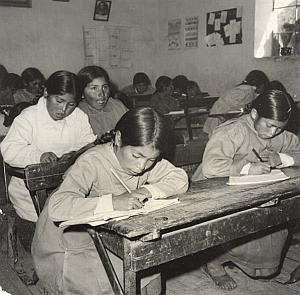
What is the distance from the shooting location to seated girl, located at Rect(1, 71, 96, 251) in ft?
8.53

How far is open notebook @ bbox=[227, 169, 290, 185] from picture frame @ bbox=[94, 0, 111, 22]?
6.02 meters

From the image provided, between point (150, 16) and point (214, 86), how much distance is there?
207cm

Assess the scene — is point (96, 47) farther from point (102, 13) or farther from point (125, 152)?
point (125, 152)

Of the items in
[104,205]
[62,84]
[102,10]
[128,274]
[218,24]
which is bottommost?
[128,274]

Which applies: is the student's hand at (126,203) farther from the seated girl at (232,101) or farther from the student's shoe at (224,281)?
the seated girl at (232,101)

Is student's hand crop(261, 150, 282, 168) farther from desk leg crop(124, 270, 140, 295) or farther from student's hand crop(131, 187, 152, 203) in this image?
desk leg crop(124, 270, 140, 295)

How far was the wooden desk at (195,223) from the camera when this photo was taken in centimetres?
147

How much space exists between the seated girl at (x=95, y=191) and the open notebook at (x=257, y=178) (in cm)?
39

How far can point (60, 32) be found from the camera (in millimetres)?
7152

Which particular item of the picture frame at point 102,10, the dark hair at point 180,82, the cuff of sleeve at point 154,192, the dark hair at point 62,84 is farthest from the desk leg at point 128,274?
the picture frame at point 102,10

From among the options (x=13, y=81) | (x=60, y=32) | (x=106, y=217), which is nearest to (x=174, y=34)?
(x=60, y=32)

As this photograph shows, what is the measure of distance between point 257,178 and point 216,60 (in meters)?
5.25

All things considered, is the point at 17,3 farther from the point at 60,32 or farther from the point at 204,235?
the point at 204,235

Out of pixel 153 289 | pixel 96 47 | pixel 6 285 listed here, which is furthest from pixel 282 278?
pixel 96 47
